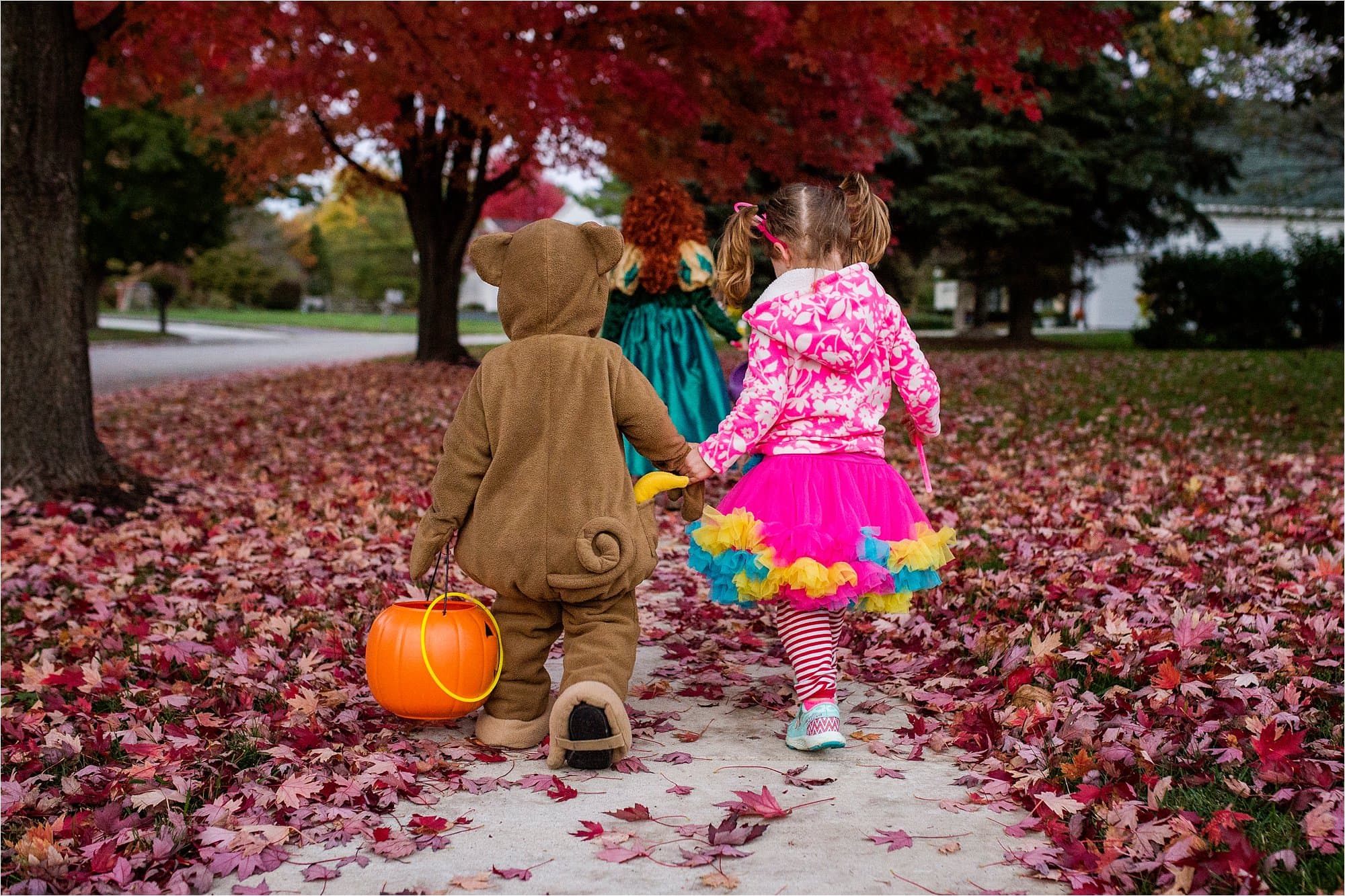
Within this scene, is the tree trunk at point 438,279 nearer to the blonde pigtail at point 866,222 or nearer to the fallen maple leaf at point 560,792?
→ the blonde pigtail at point 866,222

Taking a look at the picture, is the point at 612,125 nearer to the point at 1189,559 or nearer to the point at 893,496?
the point at 1189,559

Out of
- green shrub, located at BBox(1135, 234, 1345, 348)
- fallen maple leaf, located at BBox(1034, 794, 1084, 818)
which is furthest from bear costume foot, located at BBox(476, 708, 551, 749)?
green shrub, located at BBox(1135, 234, 1345, 348)

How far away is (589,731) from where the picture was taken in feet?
11.0

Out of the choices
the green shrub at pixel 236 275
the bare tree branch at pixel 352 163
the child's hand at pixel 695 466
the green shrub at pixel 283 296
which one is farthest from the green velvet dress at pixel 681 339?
the green shrub at pixel 283 296

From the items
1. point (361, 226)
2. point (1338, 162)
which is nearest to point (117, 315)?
point (361, 226)

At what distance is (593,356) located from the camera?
3.53 metres

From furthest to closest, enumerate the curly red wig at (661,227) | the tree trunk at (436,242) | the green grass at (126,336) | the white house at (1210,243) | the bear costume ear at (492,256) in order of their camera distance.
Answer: the white house at (1210,243)
the green grass at (126,336)
the tree trunk at (436,242)
the curly red wig at (661,227)
the bear costume ear at (492,256)

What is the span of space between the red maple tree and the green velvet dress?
2566mm

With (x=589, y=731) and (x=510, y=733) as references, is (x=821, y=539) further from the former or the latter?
(x=510, y=733)

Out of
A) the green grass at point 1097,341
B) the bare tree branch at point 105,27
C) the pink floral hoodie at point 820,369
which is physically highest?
the bare tree branch at point 105,27

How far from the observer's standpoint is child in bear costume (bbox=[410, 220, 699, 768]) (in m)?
3.47

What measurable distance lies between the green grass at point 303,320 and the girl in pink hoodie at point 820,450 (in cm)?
3487

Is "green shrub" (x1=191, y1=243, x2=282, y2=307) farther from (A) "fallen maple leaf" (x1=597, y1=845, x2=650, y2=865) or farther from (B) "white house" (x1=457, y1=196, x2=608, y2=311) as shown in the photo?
(A) "fallen maple leaf" (x1=597, y1=845, x2=650, y2=865)

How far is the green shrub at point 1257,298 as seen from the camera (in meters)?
20.9
